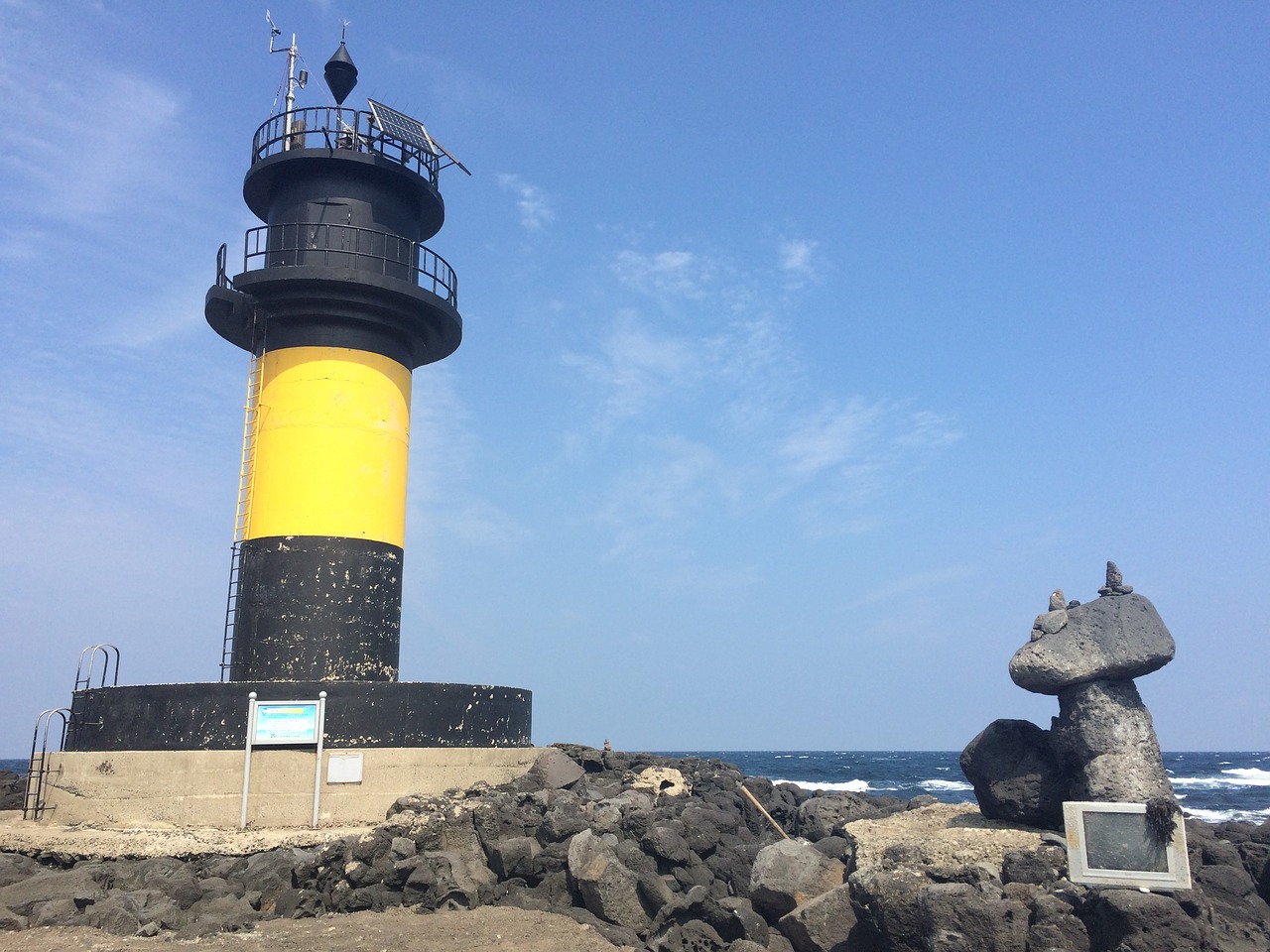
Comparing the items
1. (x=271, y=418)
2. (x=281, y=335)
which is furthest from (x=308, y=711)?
(x=281, y=335)

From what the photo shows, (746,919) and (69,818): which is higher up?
(69,818)

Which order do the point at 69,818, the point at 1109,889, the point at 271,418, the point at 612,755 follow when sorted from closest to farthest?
the point at 1109,889
the point at 69,818
the point at 271,418
the point at 612,755

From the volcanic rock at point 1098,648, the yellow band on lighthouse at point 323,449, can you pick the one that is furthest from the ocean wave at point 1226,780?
the yellow band on lighthouse at point 323,449

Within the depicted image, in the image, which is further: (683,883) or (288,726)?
(288,726)

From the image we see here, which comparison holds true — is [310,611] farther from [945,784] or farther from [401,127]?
[945,784]

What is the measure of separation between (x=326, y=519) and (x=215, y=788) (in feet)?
12.4

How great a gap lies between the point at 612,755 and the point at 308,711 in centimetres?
497

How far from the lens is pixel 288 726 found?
476 inches

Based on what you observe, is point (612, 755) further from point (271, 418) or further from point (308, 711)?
point (271, 418)

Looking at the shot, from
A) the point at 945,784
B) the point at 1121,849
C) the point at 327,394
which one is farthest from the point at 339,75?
the point at 945,784

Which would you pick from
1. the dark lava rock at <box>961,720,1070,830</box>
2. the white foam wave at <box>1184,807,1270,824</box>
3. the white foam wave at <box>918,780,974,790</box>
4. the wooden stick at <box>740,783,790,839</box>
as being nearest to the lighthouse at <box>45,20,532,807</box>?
the wooden stick at <box>740,783,790,839</box>

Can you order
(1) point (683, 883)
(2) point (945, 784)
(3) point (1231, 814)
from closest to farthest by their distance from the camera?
(1) point (683, 883) → (3) point (1231, 814) → (2) point (945, 784)

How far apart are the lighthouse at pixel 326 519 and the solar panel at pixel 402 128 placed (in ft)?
0.09

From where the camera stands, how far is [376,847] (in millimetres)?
10602
